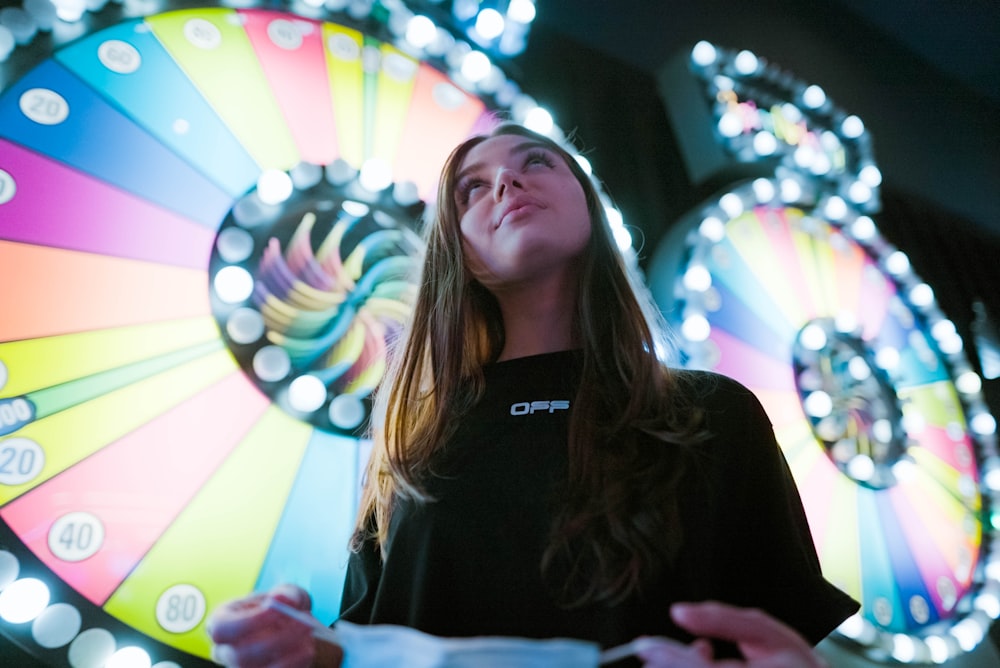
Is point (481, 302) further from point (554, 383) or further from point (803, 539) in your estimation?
point (803, 539)

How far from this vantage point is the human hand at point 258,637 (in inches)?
25.2

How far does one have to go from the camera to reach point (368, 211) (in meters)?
1.19

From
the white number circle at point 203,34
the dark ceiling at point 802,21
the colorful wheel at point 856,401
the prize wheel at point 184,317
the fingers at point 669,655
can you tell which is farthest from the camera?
the dark ceiling at point 802,21

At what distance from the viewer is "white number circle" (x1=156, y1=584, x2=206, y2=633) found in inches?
34.2

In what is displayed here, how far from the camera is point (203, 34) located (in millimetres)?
1156

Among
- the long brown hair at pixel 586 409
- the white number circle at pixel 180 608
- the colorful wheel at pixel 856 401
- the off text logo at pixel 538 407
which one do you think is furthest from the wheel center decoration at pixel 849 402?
the white number circle at pixel 180 608

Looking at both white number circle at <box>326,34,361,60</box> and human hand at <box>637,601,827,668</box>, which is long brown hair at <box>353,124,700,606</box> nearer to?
human hand at <box>637,601,827,668</box>

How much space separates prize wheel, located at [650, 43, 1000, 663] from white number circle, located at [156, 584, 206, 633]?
84 cm

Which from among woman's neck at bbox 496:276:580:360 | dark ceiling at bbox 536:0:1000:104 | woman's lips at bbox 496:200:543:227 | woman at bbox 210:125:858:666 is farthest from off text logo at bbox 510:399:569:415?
dark ceiling at bbox 536:0:1000:104

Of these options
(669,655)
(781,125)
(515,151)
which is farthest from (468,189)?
(781,125)

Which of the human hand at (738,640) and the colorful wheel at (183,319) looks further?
the colorful wheel at (183,319)

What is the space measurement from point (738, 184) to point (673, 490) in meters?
1.04

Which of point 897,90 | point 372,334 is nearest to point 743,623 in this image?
point 372,334

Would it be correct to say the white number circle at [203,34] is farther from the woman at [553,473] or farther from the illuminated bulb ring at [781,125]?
the illuminated bulb ring at [781,125]
